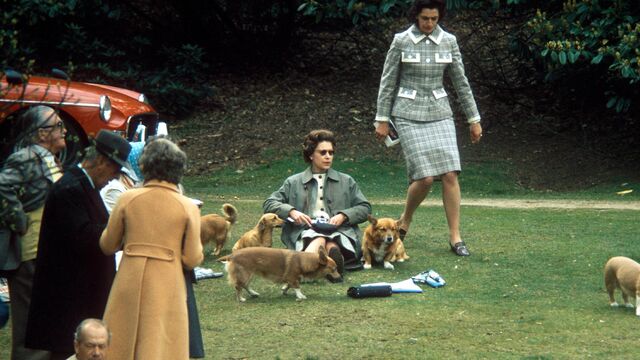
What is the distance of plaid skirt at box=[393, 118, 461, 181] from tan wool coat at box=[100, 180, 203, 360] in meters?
5.13

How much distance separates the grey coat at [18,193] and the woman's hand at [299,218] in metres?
3.19

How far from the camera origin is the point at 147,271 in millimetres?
6535

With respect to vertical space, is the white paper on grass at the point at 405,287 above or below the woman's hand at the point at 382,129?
below

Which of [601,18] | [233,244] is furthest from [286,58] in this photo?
[233,244]

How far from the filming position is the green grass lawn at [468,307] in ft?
27.4

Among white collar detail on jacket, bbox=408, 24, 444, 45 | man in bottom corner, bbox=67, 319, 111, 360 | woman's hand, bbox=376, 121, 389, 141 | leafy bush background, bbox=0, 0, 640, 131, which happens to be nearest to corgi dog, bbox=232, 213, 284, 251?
woman's hand, bbox=376, 121, 389, 141

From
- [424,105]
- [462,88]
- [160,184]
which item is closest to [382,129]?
[424,105]

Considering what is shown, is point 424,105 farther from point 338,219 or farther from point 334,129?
point 334,129

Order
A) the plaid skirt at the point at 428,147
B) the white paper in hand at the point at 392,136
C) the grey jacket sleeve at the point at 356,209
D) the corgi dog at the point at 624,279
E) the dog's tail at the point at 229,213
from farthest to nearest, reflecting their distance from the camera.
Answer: the dog's tail at the point at 229,213
the white paper in hand at the point at 392,136
the plaid skirt at the point at 428,147
the grey jacket sleeve at the point at 356,209
the corgi dog at the point at 624,279

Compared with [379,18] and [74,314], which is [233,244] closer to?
[74,314]

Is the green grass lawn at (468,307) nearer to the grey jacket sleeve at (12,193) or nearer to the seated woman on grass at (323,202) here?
the seated woman on grass at (323,202)

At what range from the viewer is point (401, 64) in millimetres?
11555

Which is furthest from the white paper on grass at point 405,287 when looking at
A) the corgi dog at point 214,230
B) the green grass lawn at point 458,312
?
the corgi dog at point 214,230

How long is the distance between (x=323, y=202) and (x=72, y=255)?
4.42 m
